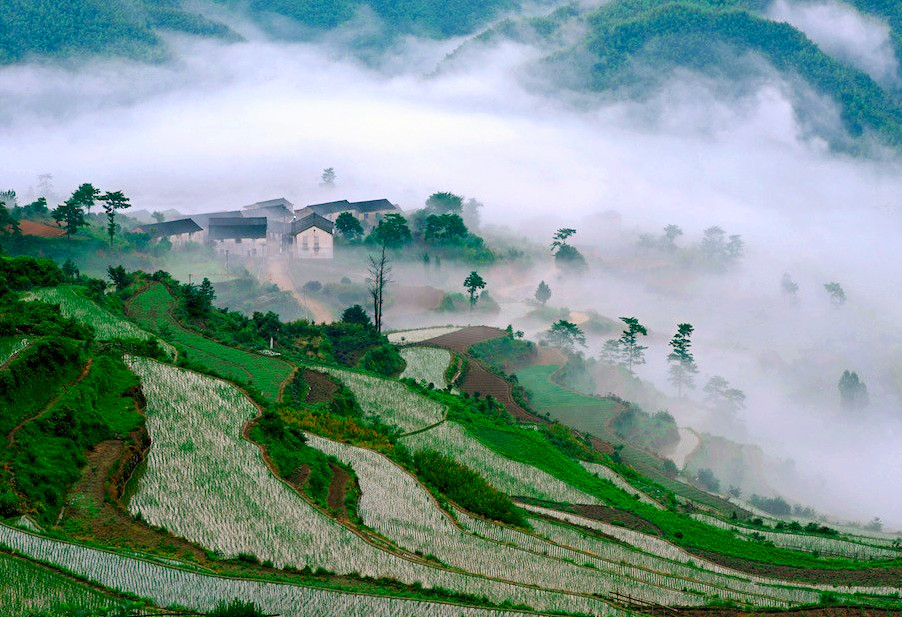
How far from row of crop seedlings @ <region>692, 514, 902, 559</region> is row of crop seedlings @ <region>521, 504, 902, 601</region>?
4665 millimetres

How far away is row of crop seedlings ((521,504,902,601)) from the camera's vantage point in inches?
1009

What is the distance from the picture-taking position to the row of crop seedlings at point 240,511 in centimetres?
2064

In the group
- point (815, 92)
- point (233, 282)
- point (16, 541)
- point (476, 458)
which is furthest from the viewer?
point (815, 92)

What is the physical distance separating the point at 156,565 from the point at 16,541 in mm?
2309

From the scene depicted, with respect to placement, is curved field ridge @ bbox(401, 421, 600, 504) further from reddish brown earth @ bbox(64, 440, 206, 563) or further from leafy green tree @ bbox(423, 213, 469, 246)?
leafy green tree @ bbox(423, 213, 469, 246)

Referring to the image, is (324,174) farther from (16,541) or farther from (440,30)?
(16,541)

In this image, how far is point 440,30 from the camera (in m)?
181

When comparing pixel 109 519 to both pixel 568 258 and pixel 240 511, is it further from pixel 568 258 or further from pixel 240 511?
pixel 568 258

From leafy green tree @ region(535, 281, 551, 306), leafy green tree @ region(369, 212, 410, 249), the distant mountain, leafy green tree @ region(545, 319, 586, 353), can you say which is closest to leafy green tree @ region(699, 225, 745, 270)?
leafy green tree @ region(535, 281, 551, 306)

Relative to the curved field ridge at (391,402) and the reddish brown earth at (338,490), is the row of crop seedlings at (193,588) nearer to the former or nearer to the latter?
the reddish brown earth at (338,490)

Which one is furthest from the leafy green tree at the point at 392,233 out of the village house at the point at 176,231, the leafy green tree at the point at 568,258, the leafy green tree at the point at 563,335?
the leafy green tree at the point at 563,335

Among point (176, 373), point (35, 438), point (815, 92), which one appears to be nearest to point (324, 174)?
point (815, 92)

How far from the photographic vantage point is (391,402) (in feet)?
127

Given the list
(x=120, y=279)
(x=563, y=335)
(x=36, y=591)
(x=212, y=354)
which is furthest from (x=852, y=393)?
(x=36, y=591)
